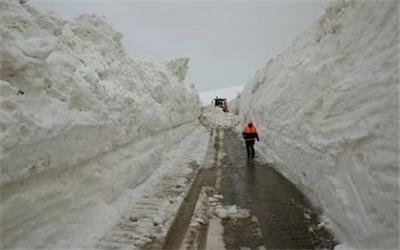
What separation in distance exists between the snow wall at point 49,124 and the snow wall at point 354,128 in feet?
15.1

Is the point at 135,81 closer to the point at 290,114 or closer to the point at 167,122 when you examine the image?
the point at 167,122

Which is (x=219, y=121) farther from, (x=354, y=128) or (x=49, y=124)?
(x=49, y=124)

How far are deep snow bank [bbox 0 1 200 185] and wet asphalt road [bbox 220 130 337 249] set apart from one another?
10.4 feet

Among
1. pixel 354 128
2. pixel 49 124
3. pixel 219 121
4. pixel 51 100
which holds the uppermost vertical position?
pixel 51 100

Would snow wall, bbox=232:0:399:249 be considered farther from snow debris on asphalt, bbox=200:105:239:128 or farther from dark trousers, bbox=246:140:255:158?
snow debris on asphalt, bbox=200:105:239:128

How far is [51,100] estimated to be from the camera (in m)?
5.95

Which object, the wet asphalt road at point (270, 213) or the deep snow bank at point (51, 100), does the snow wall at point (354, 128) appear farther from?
the deep snow bank at point (51, 100)

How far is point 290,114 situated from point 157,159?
4.96 metres

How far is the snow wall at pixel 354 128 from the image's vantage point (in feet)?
15.9

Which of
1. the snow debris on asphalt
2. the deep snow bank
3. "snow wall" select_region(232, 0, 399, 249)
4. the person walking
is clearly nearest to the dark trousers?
the person walking

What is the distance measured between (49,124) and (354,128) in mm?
5165

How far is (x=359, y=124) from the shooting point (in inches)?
230

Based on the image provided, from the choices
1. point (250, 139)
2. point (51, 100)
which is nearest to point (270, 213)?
point (51, 100)

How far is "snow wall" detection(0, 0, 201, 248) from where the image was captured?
4.68 meters
